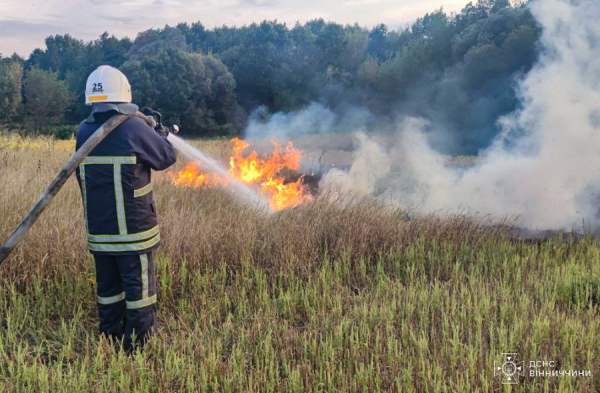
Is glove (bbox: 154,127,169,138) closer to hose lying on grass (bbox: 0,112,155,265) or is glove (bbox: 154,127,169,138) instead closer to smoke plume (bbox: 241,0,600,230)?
hose lying on grass (bbox: 0,112,155,265)

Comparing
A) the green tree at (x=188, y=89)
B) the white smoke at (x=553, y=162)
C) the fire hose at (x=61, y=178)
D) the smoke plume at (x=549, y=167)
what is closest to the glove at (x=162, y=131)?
the fire hose at (x=61, y=178)

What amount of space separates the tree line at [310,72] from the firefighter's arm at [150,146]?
19.9 meters

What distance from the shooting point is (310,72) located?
44.4 meters

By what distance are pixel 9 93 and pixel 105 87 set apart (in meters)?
46.2

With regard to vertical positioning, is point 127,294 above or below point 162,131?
below

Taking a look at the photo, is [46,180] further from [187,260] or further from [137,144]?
→ [137,144]

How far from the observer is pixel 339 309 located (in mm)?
4492

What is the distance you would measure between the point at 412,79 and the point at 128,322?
90.3 ft

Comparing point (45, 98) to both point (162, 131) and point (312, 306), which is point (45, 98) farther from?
point (312, 306)

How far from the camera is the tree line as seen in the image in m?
23.7

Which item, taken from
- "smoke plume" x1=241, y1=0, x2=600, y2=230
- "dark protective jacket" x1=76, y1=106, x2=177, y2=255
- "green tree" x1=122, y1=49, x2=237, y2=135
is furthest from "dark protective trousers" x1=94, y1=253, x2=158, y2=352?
"green tree" x1=122, y1=49, x2=237, y2=135

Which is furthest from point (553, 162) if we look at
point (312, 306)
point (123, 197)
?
point (123, 197)

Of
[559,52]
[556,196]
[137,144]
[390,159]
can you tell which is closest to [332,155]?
[390,159]

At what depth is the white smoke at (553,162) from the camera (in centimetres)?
812
